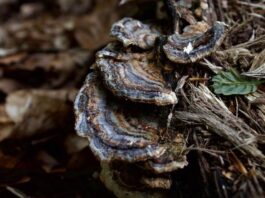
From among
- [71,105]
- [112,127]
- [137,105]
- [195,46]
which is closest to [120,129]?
[112,127]

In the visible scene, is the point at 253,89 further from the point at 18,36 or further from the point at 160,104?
the point at 18,36

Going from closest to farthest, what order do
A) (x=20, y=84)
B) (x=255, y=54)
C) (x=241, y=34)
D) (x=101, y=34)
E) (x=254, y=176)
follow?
1. (x=254, y=176)
2. (x=255, y=54)
3. (x=241, y=34)
4. (x=20, y=84)
5. (x=101, y=34)

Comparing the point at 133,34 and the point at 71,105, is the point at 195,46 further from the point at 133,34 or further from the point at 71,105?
the point at 71,105

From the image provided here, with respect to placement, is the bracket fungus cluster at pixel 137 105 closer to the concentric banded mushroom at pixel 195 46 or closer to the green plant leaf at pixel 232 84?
the concentric banded mushroom at pixel 195 46

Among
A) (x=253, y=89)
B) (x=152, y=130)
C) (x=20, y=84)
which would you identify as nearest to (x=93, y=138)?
(x=152, y=130)

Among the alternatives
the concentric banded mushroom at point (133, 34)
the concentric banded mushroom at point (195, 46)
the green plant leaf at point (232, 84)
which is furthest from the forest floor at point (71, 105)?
the concentric banded mushroom at point (133, 34)
